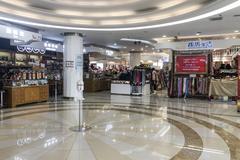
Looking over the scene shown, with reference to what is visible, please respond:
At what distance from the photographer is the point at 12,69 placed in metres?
9.56

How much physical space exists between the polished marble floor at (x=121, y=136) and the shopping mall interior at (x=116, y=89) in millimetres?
18

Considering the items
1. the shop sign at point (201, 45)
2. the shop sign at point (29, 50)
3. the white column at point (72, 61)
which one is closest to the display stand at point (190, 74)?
the shop sign at point (201, 45)

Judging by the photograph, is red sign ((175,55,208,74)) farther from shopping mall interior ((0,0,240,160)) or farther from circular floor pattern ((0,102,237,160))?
circular floor pattern ((0,102,237,160))

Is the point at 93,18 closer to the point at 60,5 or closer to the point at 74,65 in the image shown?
the point at 60,5

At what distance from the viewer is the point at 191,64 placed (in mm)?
12352

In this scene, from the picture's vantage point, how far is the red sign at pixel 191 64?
12.0 m

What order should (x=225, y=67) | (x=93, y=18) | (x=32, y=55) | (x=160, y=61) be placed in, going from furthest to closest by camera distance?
(x=160, y=61), (x=32, y=55), (x=225, y=67), (x=93, y=18)

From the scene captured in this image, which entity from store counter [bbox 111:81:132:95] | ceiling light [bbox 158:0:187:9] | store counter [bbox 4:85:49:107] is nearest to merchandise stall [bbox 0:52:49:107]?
store counter [bbox 4:85:49:107]

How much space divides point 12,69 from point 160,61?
19959 millimetres

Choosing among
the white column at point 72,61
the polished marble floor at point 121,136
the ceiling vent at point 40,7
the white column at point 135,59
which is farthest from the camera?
the white column at point 135,59

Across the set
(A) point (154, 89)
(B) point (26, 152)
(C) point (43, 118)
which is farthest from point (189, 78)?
(B) point (26, 152)

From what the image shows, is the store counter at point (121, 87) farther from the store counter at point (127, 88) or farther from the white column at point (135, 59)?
the white column at point (135, 59)

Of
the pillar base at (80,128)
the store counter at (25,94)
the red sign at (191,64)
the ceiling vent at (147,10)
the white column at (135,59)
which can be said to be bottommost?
the pillar base at (80,128)

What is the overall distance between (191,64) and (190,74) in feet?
1.67
